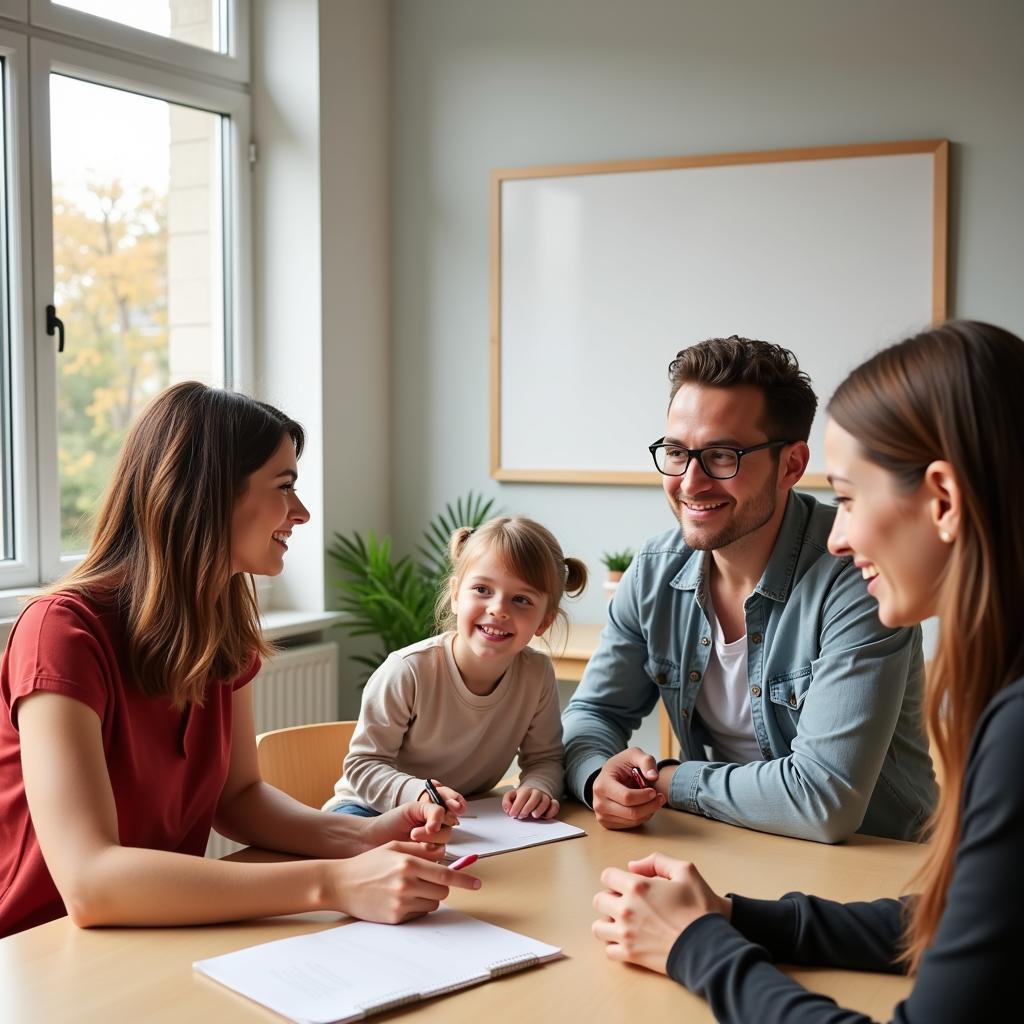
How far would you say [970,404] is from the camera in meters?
1.05

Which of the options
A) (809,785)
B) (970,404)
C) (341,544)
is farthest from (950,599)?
(341,544)

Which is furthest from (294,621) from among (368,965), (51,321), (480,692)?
(368,965)

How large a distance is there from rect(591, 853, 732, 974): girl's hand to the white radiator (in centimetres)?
234

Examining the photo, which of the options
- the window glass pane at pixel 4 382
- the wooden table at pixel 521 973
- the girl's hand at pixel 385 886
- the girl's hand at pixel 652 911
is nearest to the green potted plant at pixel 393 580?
the window glass pane at pixel 4 382

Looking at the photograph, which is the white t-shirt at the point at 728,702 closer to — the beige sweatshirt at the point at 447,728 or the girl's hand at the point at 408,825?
the beige sweatshirt at the point at 447,728

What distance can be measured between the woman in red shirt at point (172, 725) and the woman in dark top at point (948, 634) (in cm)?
43

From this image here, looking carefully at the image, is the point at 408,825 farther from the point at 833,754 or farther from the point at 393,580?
the point at 393,580

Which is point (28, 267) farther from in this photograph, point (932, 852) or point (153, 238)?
point (932, 852)

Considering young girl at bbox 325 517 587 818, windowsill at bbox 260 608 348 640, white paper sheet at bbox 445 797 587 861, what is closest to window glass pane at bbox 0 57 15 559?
windowsill at bbox 260 608 348 640

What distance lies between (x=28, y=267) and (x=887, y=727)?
250 centimetres

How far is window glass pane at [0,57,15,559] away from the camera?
3.19 meters

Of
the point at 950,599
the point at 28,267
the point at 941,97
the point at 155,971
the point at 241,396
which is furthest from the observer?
the point at 941,97

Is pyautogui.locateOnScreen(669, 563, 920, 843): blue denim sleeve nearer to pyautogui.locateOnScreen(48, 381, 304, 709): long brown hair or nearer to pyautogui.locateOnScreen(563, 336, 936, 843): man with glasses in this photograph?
pyautogui.locateOnScreen(563, 336, 936, 843): man with glasses

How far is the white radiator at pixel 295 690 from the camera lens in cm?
360
